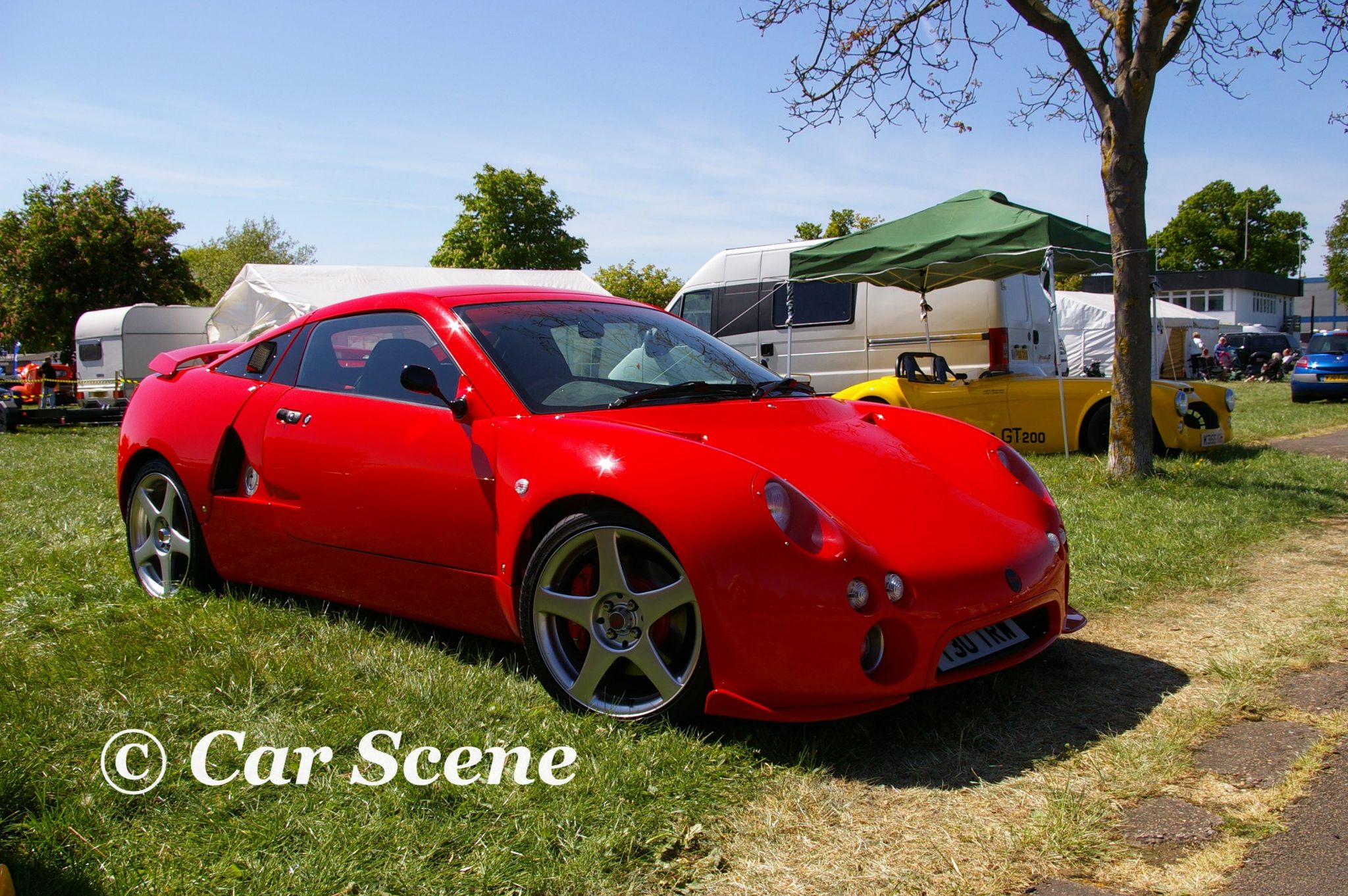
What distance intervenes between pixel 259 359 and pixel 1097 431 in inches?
291

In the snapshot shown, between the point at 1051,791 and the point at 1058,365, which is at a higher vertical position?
the point at 1058,365

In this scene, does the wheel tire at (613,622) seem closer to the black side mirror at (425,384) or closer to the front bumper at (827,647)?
the front bumper at (827,647)

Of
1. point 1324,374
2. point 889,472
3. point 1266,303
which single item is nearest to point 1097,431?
point 889,472

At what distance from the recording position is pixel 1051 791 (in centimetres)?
246

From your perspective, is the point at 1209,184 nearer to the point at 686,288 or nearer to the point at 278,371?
the point at 686,288

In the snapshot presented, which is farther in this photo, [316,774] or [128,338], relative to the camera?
[128,338]

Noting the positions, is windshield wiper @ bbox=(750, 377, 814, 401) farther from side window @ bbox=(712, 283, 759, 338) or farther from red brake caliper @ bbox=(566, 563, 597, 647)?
side window @ bbox=(712, 283, 759, 338)

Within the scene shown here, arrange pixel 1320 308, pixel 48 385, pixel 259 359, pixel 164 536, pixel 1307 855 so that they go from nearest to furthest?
pixel 1307 855, pixel 259 359, pixel 164 536, pixel 48 385, pixel 1320 308

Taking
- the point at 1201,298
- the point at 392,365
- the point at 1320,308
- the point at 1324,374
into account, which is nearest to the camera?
the point at 392,365

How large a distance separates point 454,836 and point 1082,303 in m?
25.5

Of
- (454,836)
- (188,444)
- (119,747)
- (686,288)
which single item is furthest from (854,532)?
(686,288)

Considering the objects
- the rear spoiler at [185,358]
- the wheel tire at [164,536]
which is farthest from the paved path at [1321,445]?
the wheel tire at [164,536]

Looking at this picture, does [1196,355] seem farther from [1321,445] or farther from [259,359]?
[259,359]

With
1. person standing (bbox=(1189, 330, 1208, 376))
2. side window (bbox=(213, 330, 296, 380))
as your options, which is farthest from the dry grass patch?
person standing (bbox=(1189, 330, 1208, 376))
